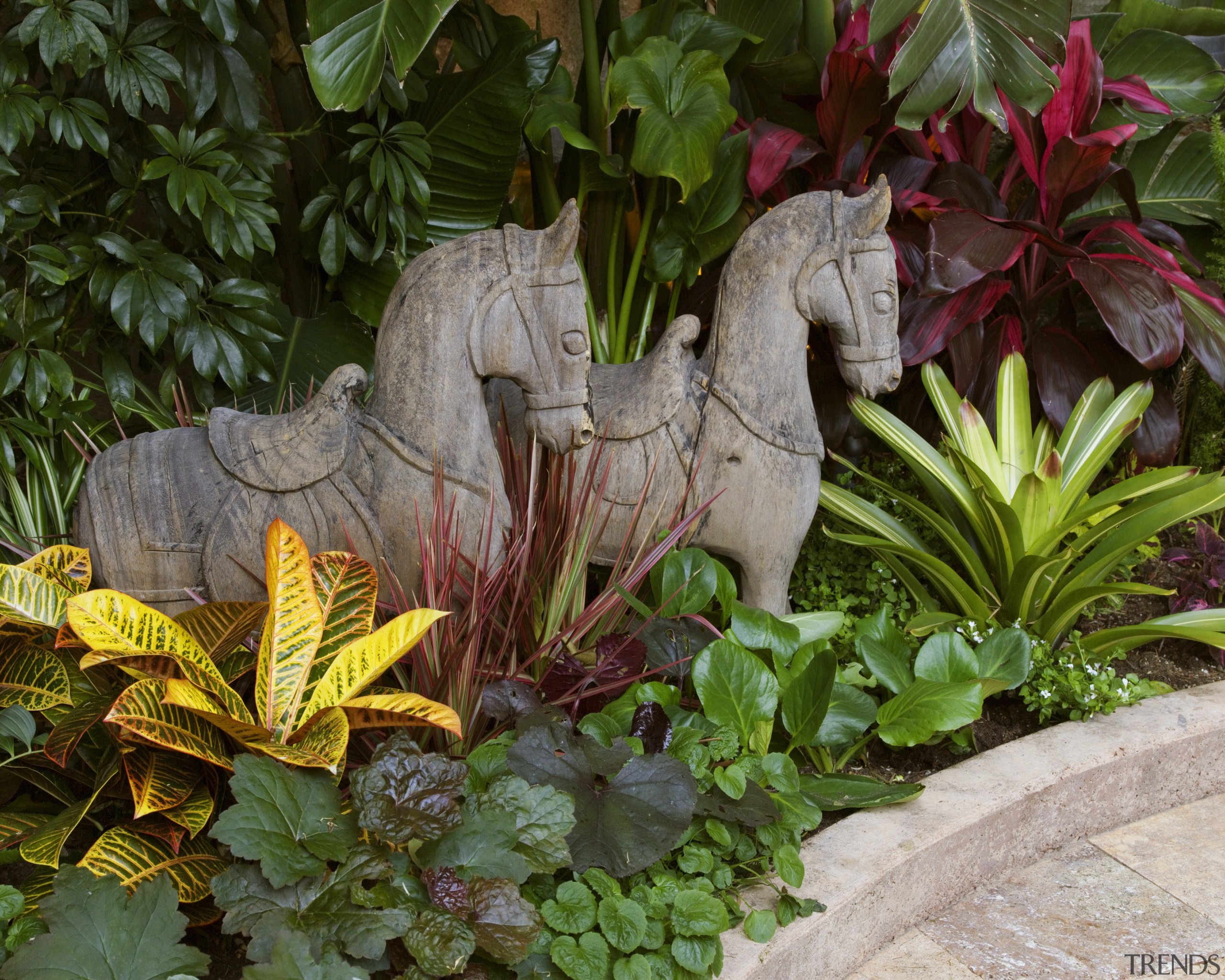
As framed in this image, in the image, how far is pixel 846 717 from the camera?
2.30 metres

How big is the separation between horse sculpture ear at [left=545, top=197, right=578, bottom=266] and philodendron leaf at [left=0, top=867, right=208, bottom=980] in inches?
53.1

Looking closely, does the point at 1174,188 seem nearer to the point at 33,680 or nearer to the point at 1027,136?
the point at 1027,136

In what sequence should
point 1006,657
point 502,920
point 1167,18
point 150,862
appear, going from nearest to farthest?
point 502,920 < point 150,862 < point 1006,657 < point 1167,18

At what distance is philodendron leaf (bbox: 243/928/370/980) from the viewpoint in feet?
4.49

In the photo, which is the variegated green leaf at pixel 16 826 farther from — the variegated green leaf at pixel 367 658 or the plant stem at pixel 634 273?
the plant stem at pixel 634 273

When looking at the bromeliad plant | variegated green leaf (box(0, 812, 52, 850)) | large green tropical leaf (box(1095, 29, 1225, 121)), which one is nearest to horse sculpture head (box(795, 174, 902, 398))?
the bromeliad plant

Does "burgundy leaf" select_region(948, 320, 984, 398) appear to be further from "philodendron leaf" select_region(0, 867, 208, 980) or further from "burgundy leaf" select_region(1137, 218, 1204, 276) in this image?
"philodendron leaf" select_region(0, 867, 208, 980)

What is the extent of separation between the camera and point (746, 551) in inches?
101

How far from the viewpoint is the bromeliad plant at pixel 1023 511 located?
2.77 meters

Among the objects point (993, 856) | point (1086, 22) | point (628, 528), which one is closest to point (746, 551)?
point (628, 528)

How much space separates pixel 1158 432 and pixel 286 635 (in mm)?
2805

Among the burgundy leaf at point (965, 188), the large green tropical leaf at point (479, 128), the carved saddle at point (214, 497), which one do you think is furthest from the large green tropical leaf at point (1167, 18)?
the carved saddle at point (214, 497)

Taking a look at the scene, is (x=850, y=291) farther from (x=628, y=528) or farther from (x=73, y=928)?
(x=73, y=928)

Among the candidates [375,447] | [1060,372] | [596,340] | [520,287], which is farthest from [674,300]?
[375,447]
